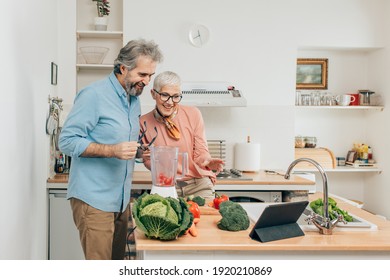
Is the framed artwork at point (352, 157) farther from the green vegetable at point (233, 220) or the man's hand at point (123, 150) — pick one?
the man's hand at point (123, 150)

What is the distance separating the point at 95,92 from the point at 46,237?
1.61 metres

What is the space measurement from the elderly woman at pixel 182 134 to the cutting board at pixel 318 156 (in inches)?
69.7

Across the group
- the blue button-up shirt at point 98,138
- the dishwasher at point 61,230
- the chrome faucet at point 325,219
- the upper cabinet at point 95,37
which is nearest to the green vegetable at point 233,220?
the chrome faucet at point 325,219

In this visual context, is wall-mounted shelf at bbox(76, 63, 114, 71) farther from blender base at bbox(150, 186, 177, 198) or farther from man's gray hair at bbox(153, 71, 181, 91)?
blender base at bbox(150, 186, 177, 198)

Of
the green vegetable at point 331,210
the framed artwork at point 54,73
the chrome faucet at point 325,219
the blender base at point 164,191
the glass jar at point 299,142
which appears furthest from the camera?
the glass jar at point 299,142

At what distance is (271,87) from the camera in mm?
4375

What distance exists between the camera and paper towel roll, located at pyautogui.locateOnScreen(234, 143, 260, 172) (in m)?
4.22

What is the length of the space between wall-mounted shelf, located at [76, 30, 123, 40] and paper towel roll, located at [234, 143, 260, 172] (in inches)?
56.7

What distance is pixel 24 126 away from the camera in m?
2.65

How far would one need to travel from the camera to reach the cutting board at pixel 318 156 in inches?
179

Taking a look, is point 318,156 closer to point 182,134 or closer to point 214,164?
point 182,134

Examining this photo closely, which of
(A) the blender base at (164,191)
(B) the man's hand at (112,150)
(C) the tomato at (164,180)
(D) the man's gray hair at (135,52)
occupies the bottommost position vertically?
(A) the blender base at (164,191)

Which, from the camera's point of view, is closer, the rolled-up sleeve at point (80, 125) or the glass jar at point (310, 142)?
the rolled-up sleeve at point (80, 125)

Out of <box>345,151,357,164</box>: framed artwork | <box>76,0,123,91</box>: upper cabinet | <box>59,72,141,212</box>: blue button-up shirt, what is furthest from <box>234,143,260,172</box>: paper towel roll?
<box>59,72,141,212</box>: blue button-up shirt
